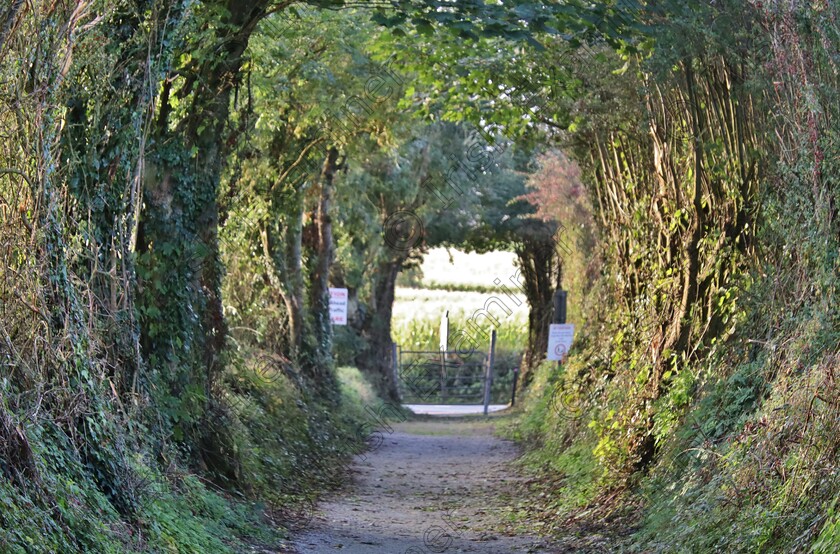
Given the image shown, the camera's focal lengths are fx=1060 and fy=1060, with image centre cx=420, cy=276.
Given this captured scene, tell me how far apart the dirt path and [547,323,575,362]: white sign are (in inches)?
74.0

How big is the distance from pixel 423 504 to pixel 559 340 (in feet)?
21.8

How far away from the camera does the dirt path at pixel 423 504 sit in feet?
31.9

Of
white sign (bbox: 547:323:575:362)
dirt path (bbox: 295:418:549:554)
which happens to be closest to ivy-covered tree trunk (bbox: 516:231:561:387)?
dirt path (bbox: 295:418:549:554)

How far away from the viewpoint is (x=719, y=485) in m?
7.76

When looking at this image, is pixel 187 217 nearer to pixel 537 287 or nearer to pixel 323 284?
pixel 323 284

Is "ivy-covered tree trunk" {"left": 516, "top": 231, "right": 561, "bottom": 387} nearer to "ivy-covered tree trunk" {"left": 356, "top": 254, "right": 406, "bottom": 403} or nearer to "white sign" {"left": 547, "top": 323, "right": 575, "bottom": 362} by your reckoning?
"ivy-covered tree trunk" {"left": 356, "top": 254, "right": 406, "bottom": 403}

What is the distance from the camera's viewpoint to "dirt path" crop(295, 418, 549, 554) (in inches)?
382

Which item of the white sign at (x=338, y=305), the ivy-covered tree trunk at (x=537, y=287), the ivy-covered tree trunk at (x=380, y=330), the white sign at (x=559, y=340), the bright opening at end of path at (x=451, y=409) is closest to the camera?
the white sign at (x=559, y=340)

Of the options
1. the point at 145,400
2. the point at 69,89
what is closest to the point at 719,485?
the point at 145,400

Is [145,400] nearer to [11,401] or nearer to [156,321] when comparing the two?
[156,321]

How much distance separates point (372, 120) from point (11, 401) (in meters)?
11.8

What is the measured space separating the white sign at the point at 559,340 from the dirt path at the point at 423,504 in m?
1.88

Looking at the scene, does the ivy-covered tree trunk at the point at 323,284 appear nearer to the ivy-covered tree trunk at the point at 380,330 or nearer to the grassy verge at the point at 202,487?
the grassy verge at the point at 202,487

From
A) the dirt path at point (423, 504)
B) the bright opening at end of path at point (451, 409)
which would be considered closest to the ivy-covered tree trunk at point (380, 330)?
the bright opening at end of path at point (451, 409)
